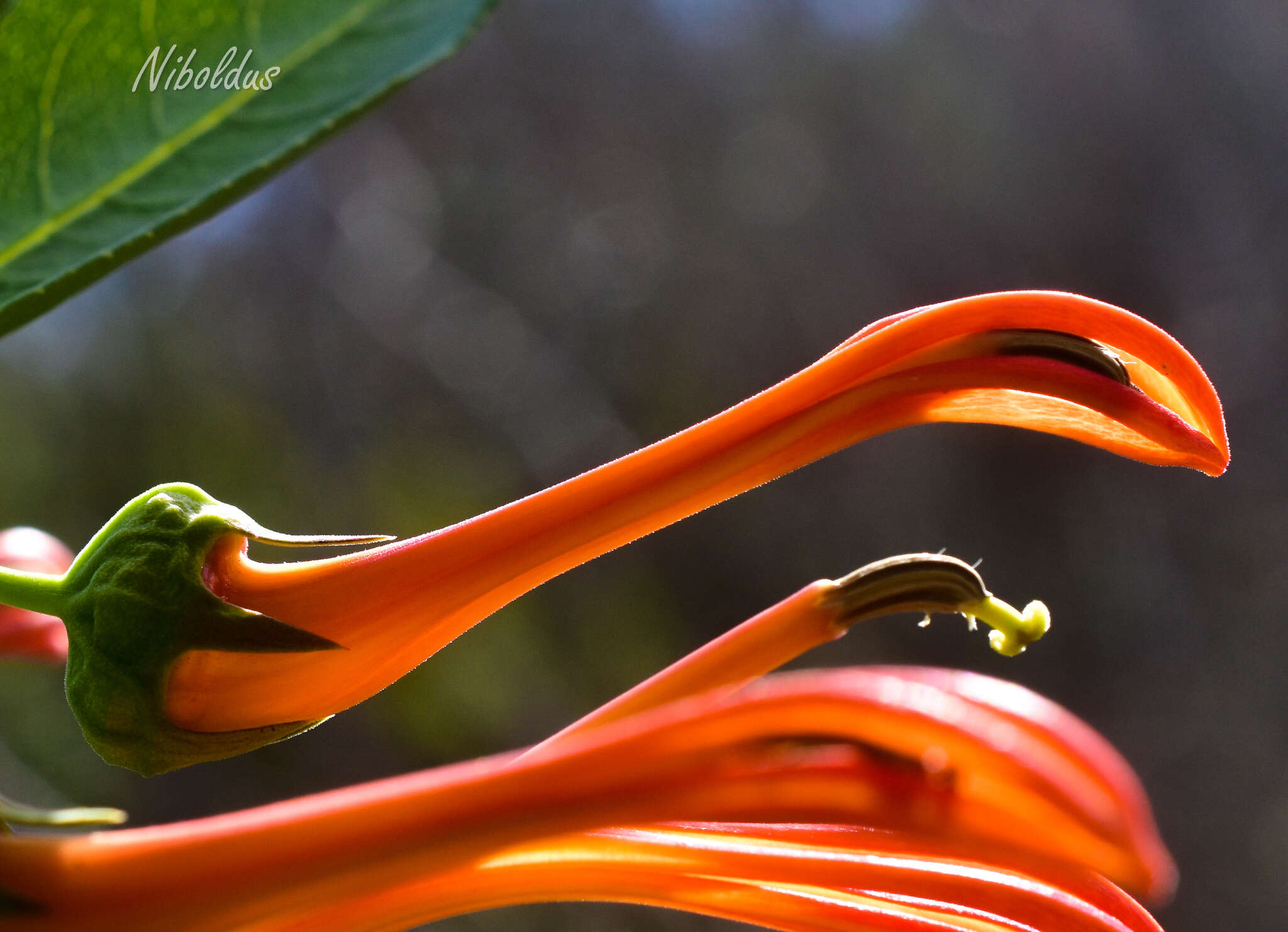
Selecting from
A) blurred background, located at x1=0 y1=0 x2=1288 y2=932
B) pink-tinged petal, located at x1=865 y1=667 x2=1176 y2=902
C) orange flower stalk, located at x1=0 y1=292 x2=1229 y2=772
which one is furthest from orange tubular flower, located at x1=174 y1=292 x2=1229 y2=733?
blurred background, located at x1=0 y1=0 x2=1288 y2=932

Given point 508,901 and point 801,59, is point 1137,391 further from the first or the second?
point 801,59

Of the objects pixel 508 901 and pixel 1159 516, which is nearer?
pixel 508 901

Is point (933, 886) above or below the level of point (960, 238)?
below

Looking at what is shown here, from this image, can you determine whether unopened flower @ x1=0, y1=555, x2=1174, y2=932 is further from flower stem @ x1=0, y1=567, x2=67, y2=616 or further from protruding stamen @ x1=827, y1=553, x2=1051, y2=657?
flower stem @ x1=0, y1=567, x2=67, y2=616

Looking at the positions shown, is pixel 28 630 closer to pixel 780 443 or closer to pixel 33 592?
pixel 33 592

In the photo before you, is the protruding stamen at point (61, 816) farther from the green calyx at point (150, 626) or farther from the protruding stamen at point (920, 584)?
the protruding stamen at point (920, 584)

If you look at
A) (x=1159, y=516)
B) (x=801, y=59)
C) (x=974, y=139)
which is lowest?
(x=1159, y=516)

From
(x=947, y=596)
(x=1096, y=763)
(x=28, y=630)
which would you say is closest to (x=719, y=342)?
(x=28, y=630)

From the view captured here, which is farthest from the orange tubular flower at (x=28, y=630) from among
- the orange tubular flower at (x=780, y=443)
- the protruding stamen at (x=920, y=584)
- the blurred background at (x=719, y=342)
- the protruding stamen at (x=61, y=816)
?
the blurred background at (x=719, y=342)

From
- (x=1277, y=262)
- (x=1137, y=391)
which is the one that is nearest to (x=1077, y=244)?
(x=1277, y=262)
